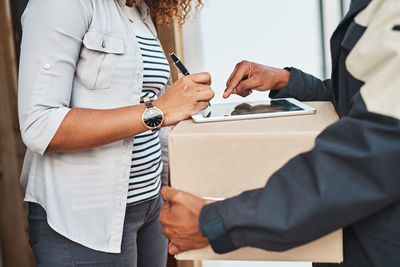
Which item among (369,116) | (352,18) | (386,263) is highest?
(352,18)

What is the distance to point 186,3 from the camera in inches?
62.2

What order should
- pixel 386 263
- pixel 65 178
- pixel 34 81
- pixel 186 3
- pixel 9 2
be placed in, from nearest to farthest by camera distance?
pixel 386 263 → pixel 34 81 → pixel 65 178 → pixel 186 3 → pixel 9 2

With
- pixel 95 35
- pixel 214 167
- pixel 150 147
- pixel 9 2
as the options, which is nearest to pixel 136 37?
pixel 95 35

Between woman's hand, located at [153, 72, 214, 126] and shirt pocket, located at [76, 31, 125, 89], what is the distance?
16 centimetres

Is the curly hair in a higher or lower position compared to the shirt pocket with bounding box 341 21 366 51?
higher

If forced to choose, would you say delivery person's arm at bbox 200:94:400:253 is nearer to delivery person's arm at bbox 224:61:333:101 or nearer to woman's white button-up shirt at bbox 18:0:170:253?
woman's white button-up shirt at bbox 18:0:170:253

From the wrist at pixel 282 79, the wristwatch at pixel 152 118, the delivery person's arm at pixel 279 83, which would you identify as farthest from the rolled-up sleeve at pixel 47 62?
the wrist at pixel 282 79

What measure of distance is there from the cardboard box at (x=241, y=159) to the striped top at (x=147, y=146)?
442mm

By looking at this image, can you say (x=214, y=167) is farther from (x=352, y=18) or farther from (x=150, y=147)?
(x=150, y=147)

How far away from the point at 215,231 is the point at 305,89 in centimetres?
67

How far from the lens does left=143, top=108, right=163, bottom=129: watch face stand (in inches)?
36.9

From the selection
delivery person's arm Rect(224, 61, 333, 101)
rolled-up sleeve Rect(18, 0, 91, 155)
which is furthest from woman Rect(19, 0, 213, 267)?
delivery person's arm Rect(224, 61, 333, 101)

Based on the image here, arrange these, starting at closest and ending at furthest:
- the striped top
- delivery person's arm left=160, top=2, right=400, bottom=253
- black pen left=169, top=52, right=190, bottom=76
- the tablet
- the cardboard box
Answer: delivery person's arm left=160, top=2, right=400, bottom=253, the cardboard box, the tablet, black pen left=169, top=52, right=190, bottom=76, the striped top

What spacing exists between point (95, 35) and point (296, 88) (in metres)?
0.58
